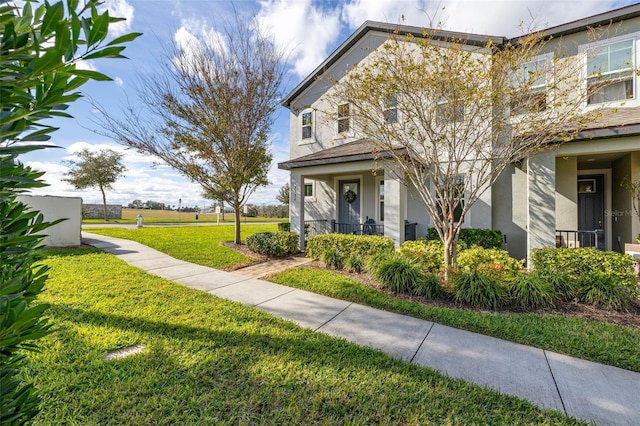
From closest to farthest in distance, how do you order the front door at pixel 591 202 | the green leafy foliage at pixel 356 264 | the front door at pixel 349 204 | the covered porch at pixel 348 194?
the green leafy foliage at pixel 356 264 < the covered porch at pixel 348 194 < the front door at pixel 591 202 < the front door at pixel 349 204

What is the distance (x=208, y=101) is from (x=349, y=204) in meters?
7.20

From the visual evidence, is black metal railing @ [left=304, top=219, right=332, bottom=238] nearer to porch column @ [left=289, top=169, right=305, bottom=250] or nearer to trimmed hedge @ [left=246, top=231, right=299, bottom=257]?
porch column @ [left=289, top=169, right=305, bottom=250]

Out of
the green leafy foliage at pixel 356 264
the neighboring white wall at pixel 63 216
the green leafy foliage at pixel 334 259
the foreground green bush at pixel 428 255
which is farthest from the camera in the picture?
the neighboring white wall at pixel 63 216

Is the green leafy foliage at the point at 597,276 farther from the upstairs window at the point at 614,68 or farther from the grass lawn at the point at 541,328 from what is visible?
the upstairs window at the point at 614,68

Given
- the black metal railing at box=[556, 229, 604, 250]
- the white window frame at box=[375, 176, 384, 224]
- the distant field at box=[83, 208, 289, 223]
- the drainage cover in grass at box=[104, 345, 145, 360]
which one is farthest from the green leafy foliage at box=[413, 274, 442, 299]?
the distant field at box=[83, 208, 289, 223]

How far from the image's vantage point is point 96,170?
86.0ft

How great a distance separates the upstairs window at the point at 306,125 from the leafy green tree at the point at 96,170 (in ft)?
78.4

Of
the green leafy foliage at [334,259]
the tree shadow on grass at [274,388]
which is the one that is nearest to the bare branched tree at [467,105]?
the green leafy foliage at [334,259]

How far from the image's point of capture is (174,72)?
1020cm

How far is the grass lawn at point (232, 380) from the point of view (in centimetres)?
248

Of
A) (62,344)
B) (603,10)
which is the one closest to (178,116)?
(62,344)

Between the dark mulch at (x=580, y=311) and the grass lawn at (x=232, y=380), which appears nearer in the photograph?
the grass lawn at (x=232, y=380)

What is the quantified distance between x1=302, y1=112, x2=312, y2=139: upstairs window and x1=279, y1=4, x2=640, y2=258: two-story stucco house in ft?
3.10

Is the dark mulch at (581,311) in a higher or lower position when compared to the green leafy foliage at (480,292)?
lower
